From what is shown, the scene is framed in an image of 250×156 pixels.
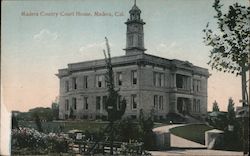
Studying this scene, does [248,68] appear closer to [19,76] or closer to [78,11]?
[78,11]

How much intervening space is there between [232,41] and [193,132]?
1971 millimetres

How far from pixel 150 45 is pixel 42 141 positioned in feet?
9.60

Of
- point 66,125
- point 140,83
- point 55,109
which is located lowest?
point 66,125

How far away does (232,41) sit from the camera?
1145 cm

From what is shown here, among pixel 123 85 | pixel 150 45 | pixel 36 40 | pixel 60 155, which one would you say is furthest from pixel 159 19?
pixel 60 155

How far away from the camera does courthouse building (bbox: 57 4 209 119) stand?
459 inches

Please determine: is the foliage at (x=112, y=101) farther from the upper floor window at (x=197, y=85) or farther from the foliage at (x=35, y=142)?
the upper floor window at (x=197, y=85)

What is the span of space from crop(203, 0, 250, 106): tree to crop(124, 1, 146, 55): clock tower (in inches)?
49.6

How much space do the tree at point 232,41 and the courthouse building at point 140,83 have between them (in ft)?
1.36

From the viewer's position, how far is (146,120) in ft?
38.4

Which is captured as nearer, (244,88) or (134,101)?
(244,88)

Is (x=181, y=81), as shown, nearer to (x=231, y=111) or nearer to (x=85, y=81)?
(x=231, y=111)

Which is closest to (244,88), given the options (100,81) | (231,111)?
(231,111)

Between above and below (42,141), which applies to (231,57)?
above
